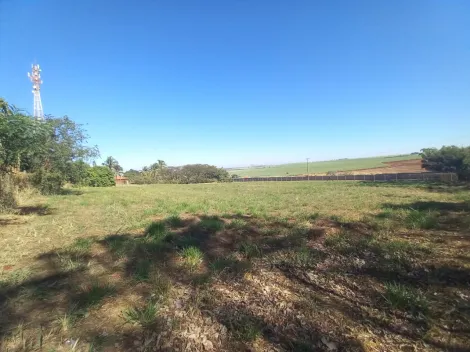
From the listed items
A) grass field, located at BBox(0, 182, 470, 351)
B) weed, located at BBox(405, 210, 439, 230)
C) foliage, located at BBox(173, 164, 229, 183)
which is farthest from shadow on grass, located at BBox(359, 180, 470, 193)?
foliage, located at BBox(173, 164, 229, 183)

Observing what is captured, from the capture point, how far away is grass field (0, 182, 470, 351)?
2.42 meters

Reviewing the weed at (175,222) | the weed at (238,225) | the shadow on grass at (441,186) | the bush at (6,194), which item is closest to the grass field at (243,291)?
the weed at (238,225)

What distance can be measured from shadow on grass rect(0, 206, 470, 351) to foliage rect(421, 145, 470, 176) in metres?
52.4

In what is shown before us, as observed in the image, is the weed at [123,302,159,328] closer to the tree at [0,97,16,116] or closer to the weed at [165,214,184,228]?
the weed at [165,214,184,228]

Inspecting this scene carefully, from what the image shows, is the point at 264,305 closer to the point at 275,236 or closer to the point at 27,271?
the point at 275,236

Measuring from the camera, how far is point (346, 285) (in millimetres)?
3365

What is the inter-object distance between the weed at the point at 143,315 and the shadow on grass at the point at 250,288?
12mm

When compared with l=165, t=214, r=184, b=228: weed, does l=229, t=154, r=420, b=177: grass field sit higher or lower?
higher

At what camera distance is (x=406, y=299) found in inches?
113

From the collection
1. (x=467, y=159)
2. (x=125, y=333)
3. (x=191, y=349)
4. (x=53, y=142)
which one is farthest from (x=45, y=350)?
(x=467, y=159)

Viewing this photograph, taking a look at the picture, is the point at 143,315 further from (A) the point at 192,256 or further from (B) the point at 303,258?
(B) the point at 303,258

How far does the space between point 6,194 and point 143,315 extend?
1156 cm

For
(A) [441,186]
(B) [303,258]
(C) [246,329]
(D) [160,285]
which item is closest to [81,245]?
(D) [160,285]

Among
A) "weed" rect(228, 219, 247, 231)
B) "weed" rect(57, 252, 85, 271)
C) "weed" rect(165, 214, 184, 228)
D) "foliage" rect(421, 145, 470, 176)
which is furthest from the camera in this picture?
"foliage" rect(421, 145, 470, 176)
